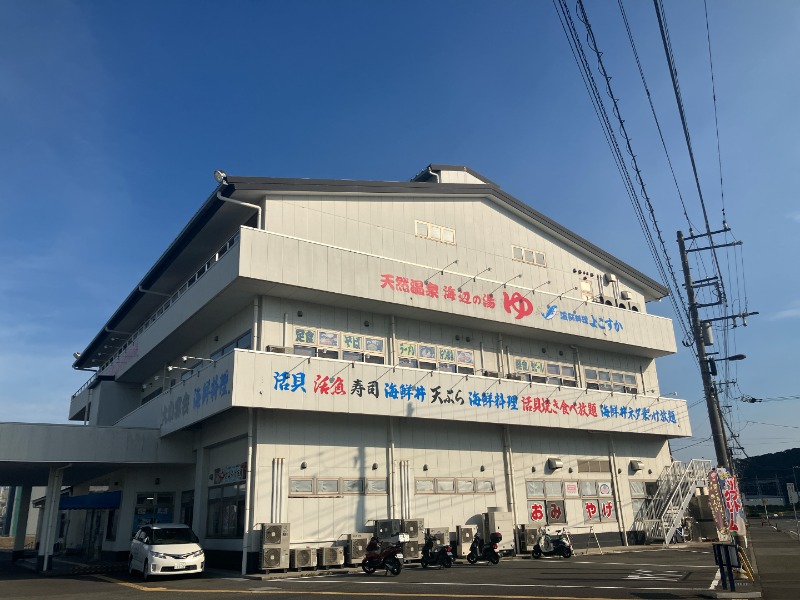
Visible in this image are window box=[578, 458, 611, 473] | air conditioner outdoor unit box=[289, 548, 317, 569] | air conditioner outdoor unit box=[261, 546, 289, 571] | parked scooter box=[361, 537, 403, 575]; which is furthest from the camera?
window box=[578, 458, 611, 473]

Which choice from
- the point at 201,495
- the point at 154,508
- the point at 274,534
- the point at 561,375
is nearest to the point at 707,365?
the point at 561,375

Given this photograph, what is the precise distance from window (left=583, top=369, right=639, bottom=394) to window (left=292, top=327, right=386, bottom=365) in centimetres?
1164

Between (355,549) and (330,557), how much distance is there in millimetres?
889

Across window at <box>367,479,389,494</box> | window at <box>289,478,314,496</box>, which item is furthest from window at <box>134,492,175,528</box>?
window at <box>367,479,389,494</box>

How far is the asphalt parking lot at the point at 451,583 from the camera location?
40.5 feet

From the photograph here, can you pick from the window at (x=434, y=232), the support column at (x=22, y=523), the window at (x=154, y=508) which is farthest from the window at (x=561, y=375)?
the support column at (x=22, y=523)

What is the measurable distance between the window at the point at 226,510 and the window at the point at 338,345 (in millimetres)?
5019

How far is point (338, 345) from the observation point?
21.8m

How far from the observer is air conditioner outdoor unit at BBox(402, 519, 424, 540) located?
803 inches

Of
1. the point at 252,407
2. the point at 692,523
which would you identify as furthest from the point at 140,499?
the point at 692,523

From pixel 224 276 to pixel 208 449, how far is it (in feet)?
23.8

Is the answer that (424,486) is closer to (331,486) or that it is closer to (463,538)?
(463,538)

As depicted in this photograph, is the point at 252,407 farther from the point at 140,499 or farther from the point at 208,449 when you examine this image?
the point at 140,499

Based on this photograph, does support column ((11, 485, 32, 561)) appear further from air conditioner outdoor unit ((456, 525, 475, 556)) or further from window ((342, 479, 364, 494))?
air conditioner outdoor unit ((456, 525, 475, 556))
